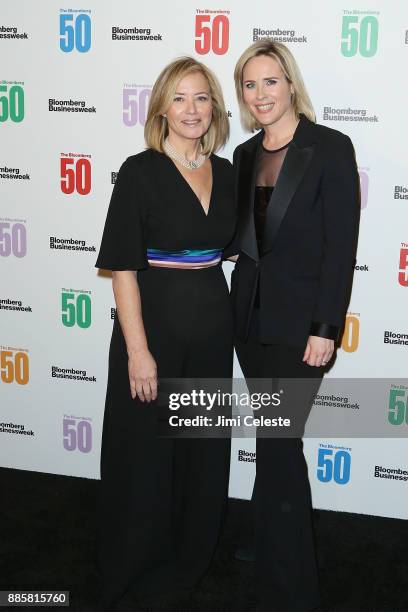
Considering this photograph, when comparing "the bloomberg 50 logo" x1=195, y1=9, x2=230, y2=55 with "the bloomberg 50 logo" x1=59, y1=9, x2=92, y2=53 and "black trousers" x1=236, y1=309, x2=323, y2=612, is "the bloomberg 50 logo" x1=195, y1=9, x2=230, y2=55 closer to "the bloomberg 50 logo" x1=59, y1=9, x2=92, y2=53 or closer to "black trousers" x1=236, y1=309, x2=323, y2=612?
"the bloomberg 50 logo" x1=59, y1=9, x2=92, y2=53

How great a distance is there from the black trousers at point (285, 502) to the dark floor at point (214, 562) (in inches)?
5.7

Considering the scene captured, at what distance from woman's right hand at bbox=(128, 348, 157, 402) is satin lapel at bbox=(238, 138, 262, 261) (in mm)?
465

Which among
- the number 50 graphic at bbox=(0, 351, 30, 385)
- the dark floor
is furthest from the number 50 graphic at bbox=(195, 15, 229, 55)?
the dark floor

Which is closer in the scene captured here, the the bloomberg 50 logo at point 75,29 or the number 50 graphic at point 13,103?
the the bloomberg 50 logo at point 75,29

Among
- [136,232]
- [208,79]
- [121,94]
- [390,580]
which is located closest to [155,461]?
[136,232]

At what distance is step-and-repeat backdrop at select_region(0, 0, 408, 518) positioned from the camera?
9.00 feet

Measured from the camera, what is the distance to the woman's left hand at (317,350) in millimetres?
2199

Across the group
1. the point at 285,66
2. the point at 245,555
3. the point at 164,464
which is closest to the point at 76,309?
the point at 164,464

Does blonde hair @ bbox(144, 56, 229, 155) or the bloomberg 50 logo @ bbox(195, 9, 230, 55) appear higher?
the bloomberg 50 logo @ bbox(195, 9, 230, 55)

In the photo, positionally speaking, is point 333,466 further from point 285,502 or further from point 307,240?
point 307,240

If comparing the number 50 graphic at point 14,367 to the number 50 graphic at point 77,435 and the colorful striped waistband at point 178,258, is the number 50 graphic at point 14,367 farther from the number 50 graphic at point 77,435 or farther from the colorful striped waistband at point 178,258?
the colorful striped waistband at point 178,258

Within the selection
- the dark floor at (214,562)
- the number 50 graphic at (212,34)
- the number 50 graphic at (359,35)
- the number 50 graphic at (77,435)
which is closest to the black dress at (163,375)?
the dark floor at (214,562)

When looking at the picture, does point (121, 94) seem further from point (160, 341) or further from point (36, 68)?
point (160, 341)

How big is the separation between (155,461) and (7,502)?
98cm
